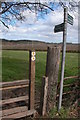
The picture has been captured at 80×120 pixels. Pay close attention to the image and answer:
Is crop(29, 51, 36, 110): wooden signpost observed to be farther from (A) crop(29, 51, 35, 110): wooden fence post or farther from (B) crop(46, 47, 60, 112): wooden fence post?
(B) crop(46, 47, 60, 112): wooden fence post

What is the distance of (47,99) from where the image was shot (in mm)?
3725

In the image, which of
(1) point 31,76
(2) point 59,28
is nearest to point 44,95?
(1) point 31,76

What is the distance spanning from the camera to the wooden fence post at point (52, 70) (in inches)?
140

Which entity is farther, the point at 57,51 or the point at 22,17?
the point at 22,17

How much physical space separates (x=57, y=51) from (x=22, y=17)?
6.18m

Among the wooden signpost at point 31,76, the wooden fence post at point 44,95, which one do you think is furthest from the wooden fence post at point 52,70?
the wooden signpost at point 31,76

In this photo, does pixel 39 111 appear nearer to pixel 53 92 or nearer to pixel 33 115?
pixel 33 115

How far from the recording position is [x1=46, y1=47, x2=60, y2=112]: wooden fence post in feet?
11.7

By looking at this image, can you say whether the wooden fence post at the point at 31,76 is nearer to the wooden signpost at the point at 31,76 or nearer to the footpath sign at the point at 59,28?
the wooden signpost at the point at 31,76

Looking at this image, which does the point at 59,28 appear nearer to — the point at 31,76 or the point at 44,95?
the point at 31,76

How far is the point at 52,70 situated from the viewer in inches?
142

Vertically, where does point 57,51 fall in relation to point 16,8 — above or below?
below

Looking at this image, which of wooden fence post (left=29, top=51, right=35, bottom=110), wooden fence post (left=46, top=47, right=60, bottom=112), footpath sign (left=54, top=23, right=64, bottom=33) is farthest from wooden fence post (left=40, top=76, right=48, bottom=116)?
footpath sign (left=54, top=23, right=64, bottom=33)

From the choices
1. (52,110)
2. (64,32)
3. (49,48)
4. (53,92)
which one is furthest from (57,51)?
(52,110)
